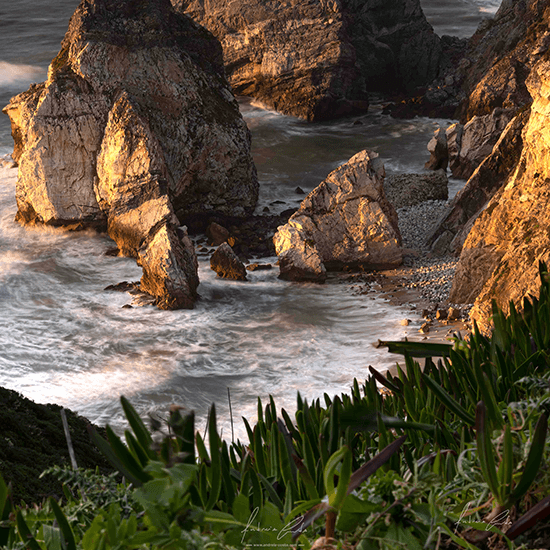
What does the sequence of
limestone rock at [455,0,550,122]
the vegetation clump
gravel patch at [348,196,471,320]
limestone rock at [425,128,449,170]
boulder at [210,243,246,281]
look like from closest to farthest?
1. the vegetation clump
2. gravel patch at [348,196,471,320]
3. boulder at [210,243,246,281]
4. limestone rock at [455,0,550,122]
5. limestone rock at [425,128,449,170]

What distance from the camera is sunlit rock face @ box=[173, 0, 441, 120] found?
28.8m

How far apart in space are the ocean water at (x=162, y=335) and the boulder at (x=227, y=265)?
24 cm

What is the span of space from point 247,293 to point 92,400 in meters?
4.81

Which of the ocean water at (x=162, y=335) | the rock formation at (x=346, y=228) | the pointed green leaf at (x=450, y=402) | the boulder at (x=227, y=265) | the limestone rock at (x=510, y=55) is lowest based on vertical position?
the ocean water at (x=162, y=335)

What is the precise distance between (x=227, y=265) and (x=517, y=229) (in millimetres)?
7130

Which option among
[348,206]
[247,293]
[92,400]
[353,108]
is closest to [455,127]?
[348,206]

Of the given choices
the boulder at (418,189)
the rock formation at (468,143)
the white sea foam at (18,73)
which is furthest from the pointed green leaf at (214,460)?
the white sea foam at (18,73)

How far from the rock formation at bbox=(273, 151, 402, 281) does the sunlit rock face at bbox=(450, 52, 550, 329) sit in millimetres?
3326

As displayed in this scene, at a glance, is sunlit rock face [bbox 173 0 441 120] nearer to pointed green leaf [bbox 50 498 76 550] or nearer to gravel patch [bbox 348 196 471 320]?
gravel patch [bbox 348 196 471 320]

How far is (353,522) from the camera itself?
79cm

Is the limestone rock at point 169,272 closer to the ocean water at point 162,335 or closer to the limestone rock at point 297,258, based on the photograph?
the ocean water at point 162,335

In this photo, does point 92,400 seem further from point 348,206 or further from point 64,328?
point 348,206

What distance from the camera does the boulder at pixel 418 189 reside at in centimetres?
1727

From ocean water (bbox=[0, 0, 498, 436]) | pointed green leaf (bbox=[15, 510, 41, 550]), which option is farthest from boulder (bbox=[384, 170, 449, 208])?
pointed green leaf (bbox=[15, 510, 41, 550])
